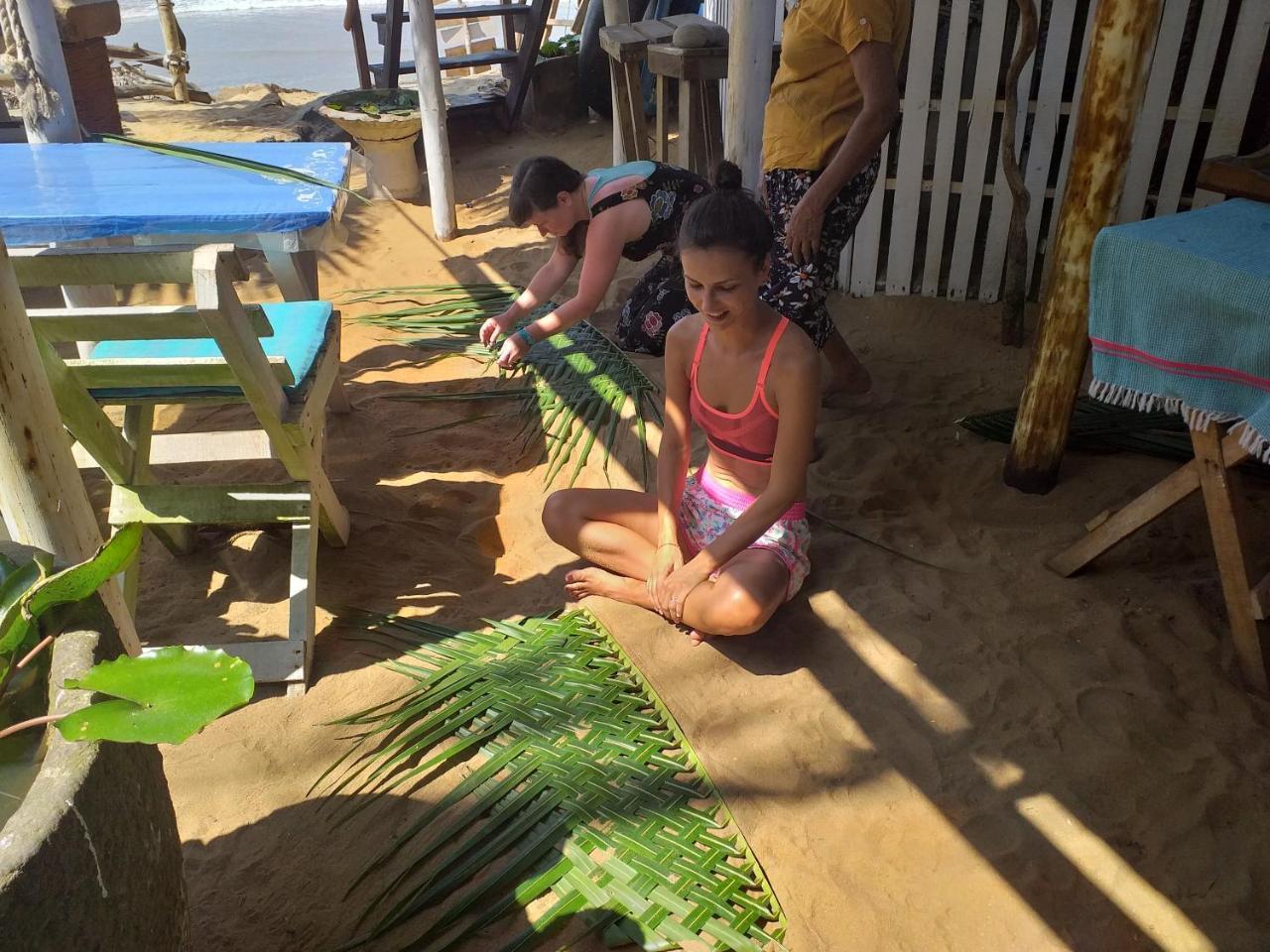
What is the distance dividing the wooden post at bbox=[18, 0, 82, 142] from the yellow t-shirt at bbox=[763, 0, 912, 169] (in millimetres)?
2648

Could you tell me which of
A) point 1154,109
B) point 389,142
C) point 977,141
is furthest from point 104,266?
point 389,142

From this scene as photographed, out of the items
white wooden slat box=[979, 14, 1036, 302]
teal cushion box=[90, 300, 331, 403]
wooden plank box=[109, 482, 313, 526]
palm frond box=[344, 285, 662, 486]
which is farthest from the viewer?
white wooden slat box=[979, 14, 1036, 302]

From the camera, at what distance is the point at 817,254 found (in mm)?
3318

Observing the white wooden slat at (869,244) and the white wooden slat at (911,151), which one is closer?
the white wooden slat at (911,151)

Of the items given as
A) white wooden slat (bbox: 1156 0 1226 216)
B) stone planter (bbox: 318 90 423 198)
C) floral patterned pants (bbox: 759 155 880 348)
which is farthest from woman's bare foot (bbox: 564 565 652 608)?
stone planter (bbox: 318 90 423 198)

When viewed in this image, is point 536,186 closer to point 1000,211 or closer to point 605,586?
point 605,586

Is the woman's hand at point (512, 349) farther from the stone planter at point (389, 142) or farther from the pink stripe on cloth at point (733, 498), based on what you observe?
the stone planter at point (389, 142)

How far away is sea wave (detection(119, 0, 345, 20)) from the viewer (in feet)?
84.7

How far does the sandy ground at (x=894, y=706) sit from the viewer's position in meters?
1.92

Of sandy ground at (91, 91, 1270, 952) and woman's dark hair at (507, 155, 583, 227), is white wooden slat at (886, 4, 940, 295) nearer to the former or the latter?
sandy ground at (91, 91, 1270, 952)

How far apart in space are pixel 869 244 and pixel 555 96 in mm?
4588

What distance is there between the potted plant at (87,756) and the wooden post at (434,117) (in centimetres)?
517

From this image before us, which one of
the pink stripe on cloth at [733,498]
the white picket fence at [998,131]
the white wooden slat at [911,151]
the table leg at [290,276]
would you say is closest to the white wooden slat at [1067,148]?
the white picket fence at [998,131]

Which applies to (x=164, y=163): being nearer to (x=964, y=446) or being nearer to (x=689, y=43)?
(x=689, y=43)
